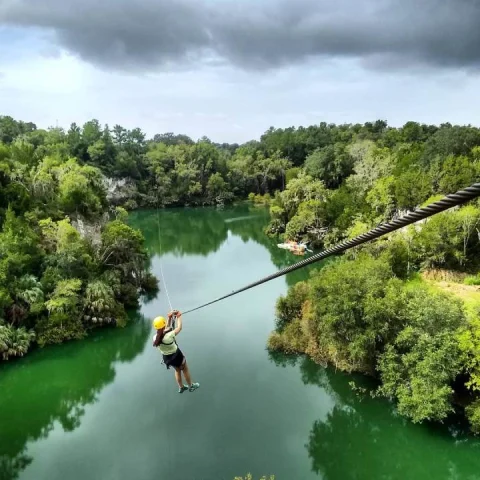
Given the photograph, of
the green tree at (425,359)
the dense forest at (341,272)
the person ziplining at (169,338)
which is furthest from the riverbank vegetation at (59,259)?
the person ziplining at (169,338)

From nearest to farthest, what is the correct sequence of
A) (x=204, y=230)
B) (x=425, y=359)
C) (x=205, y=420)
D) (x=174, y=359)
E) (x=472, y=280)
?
(x=174, y=359), (x=425, y=359), (x=205, y=420), (x=472, y=280), (x=204, y=230)

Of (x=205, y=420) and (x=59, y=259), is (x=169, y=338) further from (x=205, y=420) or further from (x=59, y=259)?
(x=59, y=259)

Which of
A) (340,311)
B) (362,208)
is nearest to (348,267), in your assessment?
(340,311)

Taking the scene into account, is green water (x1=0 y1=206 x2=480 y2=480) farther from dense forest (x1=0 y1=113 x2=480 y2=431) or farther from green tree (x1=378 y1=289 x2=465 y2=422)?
green tree (x1=378 y1=289 x2=465 y2=422)

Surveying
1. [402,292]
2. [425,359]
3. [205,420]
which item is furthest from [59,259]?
[425,359]

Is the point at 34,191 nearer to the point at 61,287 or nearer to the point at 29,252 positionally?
the point at 29,252

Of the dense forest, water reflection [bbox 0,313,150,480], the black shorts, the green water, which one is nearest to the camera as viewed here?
the black shorts

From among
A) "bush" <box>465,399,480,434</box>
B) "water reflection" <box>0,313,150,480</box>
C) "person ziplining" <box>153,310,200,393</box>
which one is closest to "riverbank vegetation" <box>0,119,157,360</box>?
"water reflection" <box>0,313,150,480</box>
